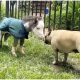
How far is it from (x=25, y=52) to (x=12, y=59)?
63cm

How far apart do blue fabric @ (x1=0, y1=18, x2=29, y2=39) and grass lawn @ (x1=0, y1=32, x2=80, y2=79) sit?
434mm

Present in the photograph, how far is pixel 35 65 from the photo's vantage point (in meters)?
5.48

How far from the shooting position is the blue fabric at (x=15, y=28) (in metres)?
5.90

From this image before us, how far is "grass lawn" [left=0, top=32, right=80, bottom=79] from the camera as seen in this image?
481 centimetres

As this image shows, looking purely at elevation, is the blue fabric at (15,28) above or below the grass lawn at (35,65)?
above

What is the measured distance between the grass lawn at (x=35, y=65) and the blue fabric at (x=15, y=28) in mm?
434

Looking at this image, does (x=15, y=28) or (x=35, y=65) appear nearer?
(x=35, y=65)

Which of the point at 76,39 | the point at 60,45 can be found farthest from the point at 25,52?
the point at 76,39

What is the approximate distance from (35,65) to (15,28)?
0.90 m

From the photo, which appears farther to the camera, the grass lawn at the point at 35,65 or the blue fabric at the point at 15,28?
the blue fabric at the point at 15,28

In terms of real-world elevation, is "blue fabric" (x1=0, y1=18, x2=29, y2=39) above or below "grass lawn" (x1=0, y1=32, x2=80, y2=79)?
above

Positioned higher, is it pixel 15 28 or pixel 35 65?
pixel 15 28

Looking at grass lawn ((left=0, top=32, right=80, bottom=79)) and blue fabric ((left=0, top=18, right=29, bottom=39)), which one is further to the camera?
blue fabric ((left=0, top=18, right=29, bottom=39))

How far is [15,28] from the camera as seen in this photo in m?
5.93
